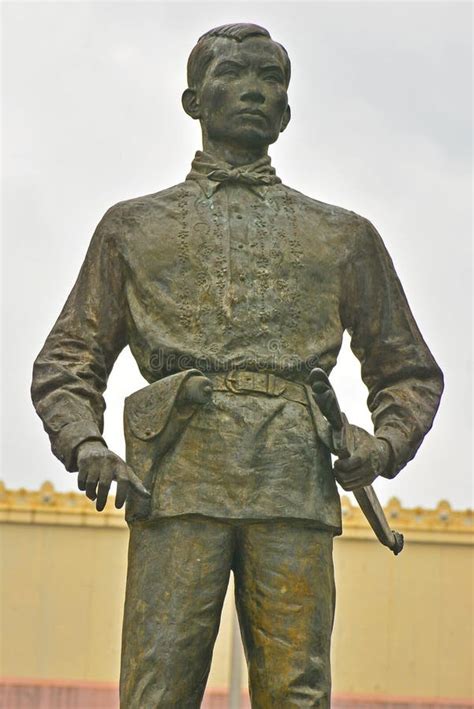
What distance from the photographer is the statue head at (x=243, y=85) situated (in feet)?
30.9

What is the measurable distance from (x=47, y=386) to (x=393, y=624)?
59.5 ft

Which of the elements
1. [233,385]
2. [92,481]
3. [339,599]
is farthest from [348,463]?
[339,599]

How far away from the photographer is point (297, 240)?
936cm

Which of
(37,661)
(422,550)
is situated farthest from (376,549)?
(37,661)

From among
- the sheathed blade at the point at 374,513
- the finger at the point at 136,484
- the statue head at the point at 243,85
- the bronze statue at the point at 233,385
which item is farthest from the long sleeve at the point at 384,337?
the finger at the point at 136,484

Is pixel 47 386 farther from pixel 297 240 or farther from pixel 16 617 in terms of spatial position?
pixel 16 617

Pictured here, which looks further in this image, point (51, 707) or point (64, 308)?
point (51, 707)

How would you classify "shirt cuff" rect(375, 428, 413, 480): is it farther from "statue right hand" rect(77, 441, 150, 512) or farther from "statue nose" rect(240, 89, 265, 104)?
"statue nose" rect(240, 89, 265, 104)

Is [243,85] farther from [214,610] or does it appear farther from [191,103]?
[214,610]

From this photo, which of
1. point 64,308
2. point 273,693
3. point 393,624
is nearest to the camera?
point 273,693

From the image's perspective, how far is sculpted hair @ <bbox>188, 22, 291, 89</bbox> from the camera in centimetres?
946

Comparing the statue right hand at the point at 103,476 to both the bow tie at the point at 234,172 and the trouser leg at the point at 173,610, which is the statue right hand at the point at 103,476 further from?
the bow tie at the point at 234,172

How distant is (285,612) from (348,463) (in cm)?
59

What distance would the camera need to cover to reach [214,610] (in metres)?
8.91
